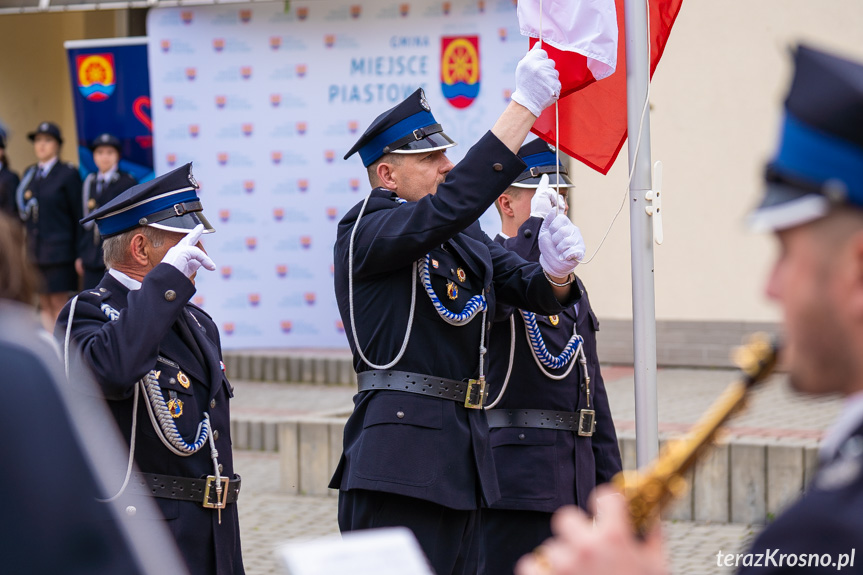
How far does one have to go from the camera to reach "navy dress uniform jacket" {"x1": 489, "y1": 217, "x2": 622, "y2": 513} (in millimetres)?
3971

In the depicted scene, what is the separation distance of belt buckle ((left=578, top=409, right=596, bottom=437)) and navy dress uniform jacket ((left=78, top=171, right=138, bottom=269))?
6.26 m

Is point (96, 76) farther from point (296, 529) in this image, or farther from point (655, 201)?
point (655, 201)

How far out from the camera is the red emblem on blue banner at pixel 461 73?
8.20m

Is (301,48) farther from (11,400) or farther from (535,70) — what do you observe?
→ (11,400)

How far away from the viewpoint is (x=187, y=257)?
126 inches


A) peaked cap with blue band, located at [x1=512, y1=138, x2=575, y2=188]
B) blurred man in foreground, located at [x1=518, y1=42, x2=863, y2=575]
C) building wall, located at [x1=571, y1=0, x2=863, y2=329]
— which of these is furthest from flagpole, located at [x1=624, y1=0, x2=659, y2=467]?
building wall, located at [x1=571, y1=0, x2=863, y2=329]

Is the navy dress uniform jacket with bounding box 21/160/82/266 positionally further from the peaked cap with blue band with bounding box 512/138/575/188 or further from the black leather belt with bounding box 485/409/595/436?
the black leather belt with bounding box 485/409/595/436

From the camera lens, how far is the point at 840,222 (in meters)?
1.34

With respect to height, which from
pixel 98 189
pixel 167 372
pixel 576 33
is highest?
pixel 576 33

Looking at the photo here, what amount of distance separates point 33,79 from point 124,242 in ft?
33.3

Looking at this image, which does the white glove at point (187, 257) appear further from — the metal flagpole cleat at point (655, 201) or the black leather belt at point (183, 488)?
the metal flagpole cleat at point (655, 201)

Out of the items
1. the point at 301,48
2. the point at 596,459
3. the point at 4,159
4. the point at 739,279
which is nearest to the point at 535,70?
the point at 596,459

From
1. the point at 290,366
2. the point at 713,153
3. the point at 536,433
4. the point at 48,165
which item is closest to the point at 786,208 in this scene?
the point at 536,433

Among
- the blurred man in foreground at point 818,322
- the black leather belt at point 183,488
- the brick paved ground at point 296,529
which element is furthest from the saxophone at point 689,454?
the brick paved ground at point 296,529
